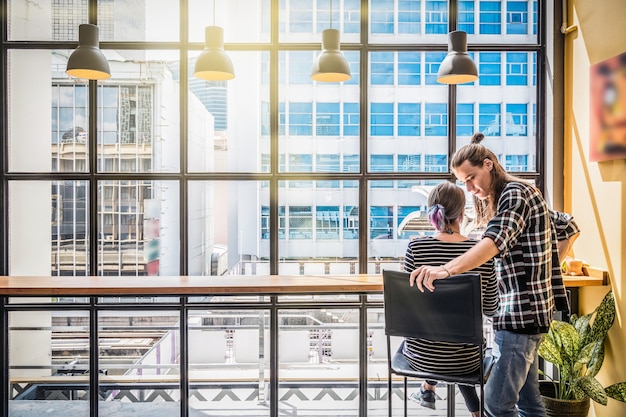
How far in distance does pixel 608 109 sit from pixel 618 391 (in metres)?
1.63

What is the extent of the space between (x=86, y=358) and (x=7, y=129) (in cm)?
178

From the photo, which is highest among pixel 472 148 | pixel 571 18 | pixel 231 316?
pixel 571 18

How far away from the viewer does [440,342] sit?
6.81ft

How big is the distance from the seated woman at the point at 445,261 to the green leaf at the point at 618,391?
1.15 metres

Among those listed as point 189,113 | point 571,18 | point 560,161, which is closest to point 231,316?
point 189,113

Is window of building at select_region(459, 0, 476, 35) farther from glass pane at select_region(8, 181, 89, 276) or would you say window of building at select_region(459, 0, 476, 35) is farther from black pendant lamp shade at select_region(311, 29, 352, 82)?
glass pane at select_region(8, 181, 89, 276)

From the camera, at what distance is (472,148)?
224 cm

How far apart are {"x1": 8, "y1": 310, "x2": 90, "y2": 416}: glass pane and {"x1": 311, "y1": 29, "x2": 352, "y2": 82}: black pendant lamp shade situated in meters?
2.45

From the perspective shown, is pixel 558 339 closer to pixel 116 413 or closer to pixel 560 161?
pixel 560 161

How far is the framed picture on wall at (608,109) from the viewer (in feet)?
9.03

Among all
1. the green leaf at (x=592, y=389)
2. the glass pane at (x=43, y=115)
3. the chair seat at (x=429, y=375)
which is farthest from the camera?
the glass pane at (x=43, y=115)

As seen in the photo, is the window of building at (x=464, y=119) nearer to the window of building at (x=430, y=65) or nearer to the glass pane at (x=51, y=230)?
the window of building at (x=430, y=65)

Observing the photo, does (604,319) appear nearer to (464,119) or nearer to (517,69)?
(464,119)

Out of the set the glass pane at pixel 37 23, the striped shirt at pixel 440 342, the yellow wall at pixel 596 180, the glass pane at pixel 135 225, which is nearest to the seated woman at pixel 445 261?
the striped shirt at pixel 440 342
